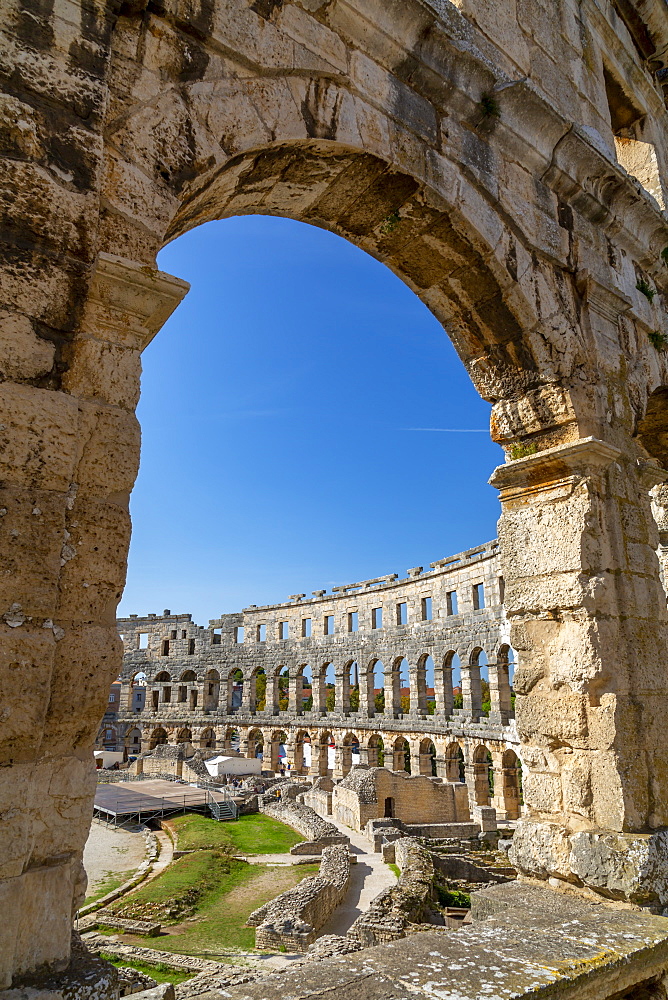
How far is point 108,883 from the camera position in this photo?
A: 1221cm

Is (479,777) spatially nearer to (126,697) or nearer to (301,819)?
(301,819)

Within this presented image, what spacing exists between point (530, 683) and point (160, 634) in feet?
110

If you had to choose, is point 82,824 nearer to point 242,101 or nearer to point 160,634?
point 242,101

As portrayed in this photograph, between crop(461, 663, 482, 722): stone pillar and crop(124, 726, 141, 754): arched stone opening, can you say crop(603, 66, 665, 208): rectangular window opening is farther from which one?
crop(124, 726, 141, 754): arched stone opening

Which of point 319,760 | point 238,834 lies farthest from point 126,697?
point 238,834

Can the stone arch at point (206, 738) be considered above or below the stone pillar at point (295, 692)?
below

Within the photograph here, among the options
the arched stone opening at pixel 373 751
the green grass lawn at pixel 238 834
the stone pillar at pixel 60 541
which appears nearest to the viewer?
the stone pillar at pixel 60 541

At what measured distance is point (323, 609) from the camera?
2941 centimetres

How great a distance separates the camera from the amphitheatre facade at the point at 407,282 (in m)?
1.83

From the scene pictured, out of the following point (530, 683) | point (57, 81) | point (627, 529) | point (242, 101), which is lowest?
point (530, 683)

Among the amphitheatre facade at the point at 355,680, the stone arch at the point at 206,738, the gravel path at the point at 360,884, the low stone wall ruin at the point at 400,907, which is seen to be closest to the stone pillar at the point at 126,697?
the amphitheatre facade at the point at 355,680

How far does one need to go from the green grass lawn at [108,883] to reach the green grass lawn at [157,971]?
3.37m

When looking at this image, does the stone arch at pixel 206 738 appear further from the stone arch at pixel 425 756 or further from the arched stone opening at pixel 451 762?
the arched stone opening at pixel 451 762

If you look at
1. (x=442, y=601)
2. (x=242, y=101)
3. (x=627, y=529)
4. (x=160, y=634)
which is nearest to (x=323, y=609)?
(x=442, y=601)
